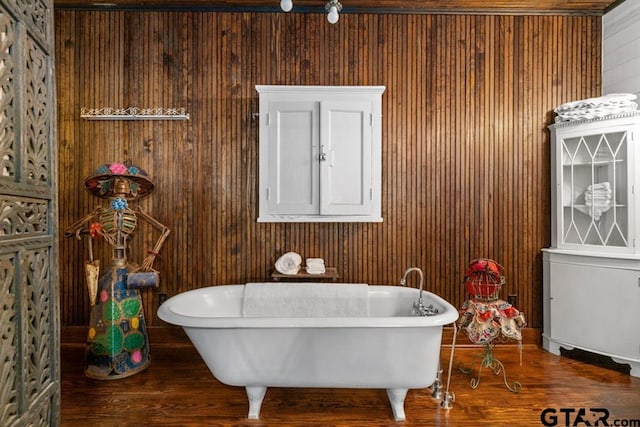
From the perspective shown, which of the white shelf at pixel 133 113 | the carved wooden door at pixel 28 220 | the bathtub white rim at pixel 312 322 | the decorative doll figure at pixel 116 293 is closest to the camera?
the carved wooden door at pixel 28 220

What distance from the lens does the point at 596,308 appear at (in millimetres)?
2586

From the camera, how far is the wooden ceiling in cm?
286

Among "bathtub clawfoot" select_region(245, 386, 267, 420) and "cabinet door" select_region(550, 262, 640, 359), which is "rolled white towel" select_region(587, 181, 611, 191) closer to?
"cabinet door" select_region(550, 262, 640, 359)

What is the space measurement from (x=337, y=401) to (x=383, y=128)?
2.08m

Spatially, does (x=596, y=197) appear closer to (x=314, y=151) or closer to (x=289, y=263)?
(x=314, y=151)

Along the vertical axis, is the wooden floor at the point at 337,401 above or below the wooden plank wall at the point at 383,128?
below

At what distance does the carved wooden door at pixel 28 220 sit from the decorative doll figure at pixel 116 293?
41.2 inches

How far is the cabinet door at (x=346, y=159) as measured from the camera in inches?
107

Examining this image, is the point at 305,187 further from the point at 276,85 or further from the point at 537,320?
the point at 537,320

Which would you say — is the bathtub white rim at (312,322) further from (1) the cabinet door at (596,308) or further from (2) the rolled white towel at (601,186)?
(2) the rolled white towel at (601,186)

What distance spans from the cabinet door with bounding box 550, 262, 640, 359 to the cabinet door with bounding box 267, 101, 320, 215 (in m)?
2.03

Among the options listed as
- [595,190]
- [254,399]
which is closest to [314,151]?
[254,399]

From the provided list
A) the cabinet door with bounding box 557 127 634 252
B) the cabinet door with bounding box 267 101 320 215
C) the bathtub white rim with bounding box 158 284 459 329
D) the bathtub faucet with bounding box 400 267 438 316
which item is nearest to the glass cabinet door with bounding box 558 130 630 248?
the cabinet door with bounding box 557 127 634 252

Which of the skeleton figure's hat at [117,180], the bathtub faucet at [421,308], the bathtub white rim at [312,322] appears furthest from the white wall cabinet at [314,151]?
the bathtub white rim at [312,322]
